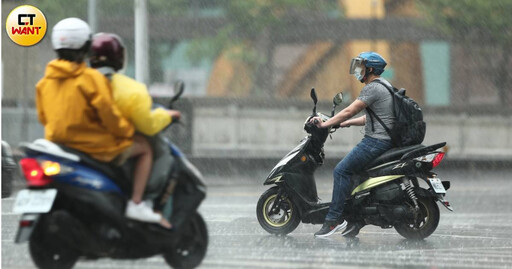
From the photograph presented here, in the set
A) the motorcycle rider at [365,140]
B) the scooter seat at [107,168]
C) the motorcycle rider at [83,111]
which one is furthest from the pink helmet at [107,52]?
the motorcycle rider at [365,140]

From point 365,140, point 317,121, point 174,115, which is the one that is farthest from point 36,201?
point 365,140

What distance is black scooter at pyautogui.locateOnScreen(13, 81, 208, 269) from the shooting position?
6.55 m

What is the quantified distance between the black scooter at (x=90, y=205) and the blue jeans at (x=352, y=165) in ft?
9.26

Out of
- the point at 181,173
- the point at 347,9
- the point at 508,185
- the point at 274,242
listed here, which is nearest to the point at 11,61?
the point at 508,185

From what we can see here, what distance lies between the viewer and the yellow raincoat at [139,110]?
6828 millimetres

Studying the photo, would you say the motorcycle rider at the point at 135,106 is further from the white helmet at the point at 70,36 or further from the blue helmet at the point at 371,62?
the blue helmet at the point at 371,62

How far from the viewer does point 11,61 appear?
1003 inches

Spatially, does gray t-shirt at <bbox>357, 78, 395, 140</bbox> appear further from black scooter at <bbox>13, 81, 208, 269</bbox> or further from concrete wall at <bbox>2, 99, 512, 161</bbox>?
concrete wall at <bbox>2, 99, 512, 161</bbox>

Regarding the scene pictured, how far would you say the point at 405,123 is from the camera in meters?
9.74

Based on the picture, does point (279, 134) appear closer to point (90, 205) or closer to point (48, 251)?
point (48, 251)

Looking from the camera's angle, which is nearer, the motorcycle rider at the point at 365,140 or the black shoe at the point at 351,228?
the motorcycle rider at the point at 365,140

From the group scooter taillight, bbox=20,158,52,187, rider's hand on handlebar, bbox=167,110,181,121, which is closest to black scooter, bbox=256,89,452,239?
rider's hand on handlebar, bbox=167,110,181,121

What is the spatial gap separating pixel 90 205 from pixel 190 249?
93 centimetres

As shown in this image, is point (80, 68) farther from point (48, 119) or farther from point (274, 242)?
point (274, 242)
